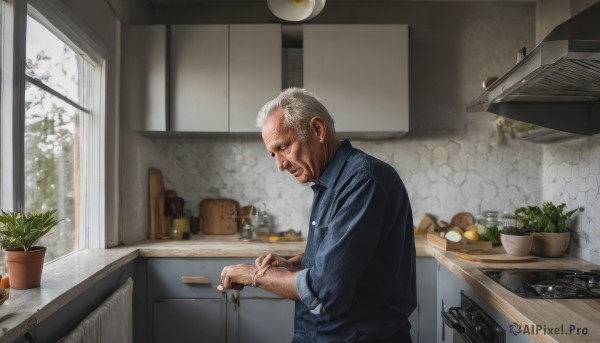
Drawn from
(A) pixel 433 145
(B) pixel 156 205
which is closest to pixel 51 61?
(B) pixel 156 205

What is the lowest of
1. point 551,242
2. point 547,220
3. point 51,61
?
point 551,242

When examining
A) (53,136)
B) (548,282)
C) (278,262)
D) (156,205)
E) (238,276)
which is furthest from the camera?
(156,205)

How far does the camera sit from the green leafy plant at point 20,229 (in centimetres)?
154

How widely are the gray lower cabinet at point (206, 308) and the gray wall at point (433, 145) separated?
0.71m

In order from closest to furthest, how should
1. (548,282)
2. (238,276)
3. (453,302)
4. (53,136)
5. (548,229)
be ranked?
1. (238,276)
2. (548,282)
3. (53,136)
4. (453,302)
5. (548,229)

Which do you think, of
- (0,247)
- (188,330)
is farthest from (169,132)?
(0,247)

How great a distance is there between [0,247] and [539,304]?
1944 millimetres

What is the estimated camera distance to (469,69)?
3.28 m

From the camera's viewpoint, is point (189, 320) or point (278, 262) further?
point (189, 320)

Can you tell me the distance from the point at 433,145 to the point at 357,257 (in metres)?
2.27

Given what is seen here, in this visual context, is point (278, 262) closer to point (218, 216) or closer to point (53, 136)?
point (53, 136)

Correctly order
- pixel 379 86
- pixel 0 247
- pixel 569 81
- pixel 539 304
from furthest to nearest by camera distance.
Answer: pixel 379 86
pixel 569 81
pixel 0 247
pixel 539 304

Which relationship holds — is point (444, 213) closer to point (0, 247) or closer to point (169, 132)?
point (169, 132)

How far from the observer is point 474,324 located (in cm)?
182
